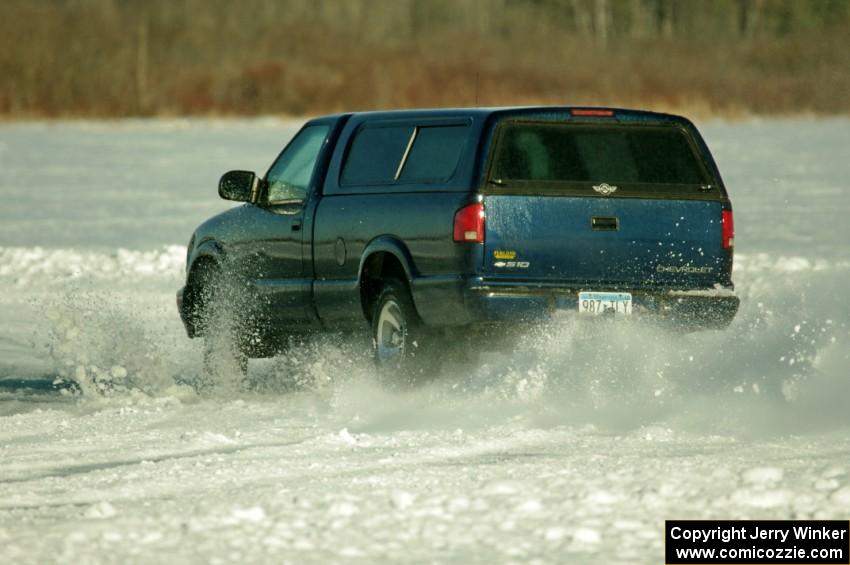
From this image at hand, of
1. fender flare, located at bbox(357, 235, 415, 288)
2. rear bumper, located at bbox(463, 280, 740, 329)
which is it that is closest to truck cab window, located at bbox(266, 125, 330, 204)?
fender flare, located at bbox(357, 235, 415, 288)

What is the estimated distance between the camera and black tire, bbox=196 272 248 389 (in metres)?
12.1

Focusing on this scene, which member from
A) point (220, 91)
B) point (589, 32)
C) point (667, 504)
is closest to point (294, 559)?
point (667, 504)

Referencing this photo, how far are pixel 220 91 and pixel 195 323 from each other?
48.7 meters

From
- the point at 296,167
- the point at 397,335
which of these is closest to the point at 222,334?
the point at 296,167

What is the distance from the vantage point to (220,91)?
198ft

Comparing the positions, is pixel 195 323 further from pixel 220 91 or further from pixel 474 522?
pixel 220 91

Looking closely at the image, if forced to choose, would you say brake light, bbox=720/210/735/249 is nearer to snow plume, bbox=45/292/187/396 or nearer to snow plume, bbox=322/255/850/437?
snow plume, bbox=322/255/850/437

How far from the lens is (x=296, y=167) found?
1191cm

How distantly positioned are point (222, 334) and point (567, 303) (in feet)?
10.7

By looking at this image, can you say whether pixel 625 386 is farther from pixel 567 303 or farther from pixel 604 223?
pixel 604 223

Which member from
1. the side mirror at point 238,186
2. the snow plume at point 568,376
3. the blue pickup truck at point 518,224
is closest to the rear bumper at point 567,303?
the blue pickup truck at point 518,224

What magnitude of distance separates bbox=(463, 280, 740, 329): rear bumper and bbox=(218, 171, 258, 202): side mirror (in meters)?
2.57

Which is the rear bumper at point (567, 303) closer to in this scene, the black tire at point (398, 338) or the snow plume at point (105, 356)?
the black tire at point (398, 338)

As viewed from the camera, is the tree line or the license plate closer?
the license plate
